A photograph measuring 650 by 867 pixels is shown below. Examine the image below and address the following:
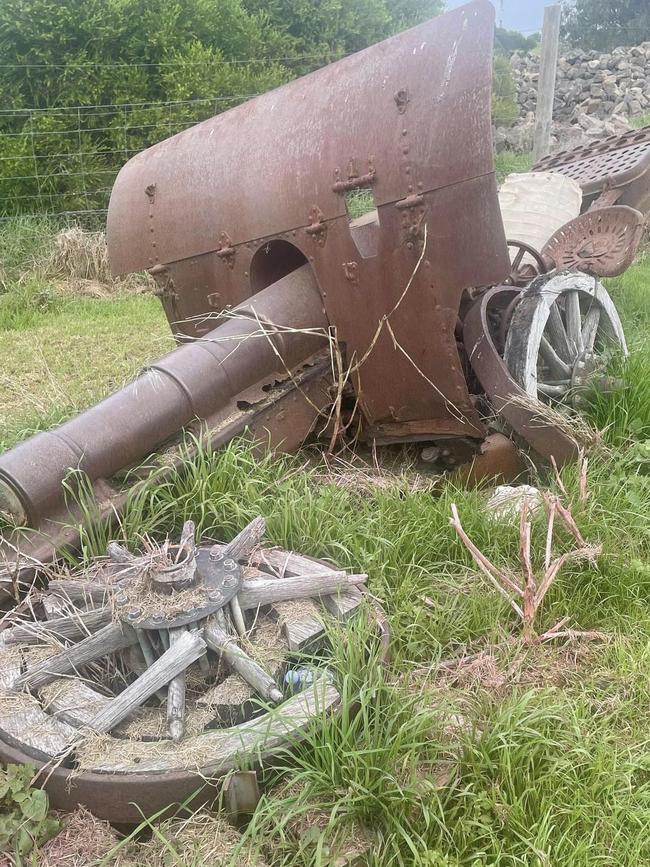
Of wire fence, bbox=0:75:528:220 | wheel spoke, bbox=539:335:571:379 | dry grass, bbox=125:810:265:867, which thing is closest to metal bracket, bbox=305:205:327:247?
wheel spoke, bbox=539:335:571:379

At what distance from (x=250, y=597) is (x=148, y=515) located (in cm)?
76

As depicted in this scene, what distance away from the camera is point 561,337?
3.96m

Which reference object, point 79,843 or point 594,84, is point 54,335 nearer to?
point 79,843

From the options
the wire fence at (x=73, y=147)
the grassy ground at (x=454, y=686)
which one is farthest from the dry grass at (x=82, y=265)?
the grassy ground at (x=454, y=686)

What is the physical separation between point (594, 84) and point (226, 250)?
14.6m

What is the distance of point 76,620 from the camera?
236cm

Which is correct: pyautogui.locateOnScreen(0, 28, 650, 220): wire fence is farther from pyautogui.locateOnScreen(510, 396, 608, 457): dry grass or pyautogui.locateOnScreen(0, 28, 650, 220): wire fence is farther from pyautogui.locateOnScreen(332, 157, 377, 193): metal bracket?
pyautogui.locateOnScreen(510, 396, 608, 457): dry grass

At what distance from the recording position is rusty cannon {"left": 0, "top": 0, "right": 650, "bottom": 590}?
117 inches

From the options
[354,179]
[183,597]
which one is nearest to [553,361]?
[354,179]

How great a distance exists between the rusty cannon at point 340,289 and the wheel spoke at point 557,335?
1cm

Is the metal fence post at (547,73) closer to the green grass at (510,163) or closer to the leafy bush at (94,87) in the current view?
the green grass at (510,163)

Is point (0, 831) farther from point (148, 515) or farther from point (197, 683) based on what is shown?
point (148, 515)

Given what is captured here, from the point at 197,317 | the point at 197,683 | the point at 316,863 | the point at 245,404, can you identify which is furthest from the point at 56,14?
the point at 316,863

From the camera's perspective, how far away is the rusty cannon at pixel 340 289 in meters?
2.98
